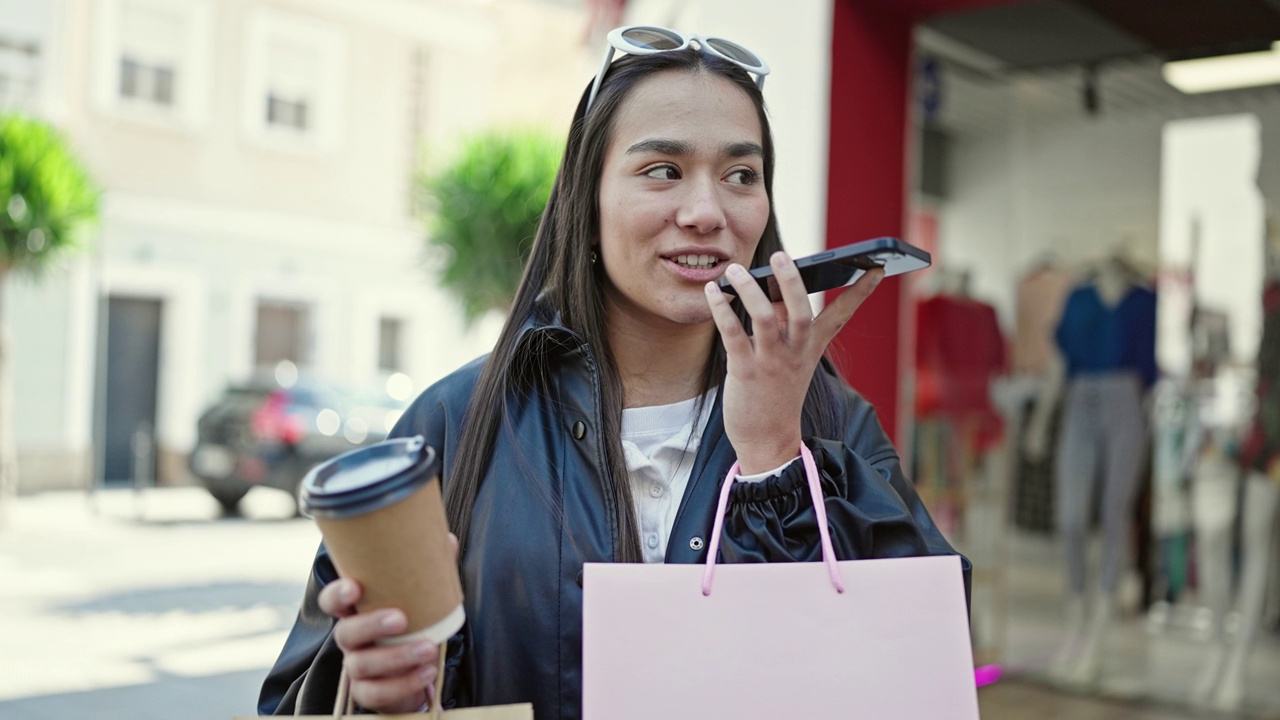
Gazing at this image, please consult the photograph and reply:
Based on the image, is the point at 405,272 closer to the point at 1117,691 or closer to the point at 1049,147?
the point at 1049,147

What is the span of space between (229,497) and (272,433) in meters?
1.36

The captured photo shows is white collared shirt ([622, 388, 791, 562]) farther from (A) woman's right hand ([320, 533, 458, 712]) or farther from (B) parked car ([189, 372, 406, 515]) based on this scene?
(B) parked car ([189, 372, 406, 515])

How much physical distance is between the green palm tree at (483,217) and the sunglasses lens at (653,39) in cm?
902

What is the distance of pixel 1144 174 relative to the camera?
28.0 feet

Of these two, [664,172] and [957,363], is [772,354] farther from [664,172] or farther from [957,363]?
[957,363]

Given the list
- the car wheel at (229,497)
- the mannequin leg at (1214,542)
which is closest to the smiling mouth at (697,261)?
the mannequin leg at (1214,542)

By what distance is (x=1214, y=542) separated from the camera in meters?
7.20

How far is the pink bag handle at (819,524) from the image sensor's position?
1.27 meters

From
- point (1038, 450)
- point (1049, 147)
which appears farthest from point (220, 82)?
point (1038, 450)

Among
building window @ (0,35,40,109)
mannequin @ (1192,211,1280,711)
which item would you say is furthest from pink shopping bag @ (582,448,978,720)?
building window @ (0,35,40,109)

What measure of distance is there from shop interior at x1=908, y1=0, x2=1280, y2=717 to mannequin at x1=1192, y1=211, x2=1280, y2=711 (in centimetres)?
2

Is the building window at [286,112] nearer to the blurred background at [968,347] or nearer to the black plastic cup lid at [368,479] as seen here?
the blurred background at [968,347]

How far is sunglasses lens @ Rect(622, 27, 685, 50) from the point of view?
1709mm

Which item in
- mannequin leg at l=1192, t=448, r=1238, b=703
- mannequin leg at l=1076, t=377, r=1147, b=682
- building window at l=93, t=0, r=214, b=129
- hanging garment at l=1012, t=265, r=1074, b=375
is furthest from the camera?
building window at l=93, t=0, r=214, b=129
